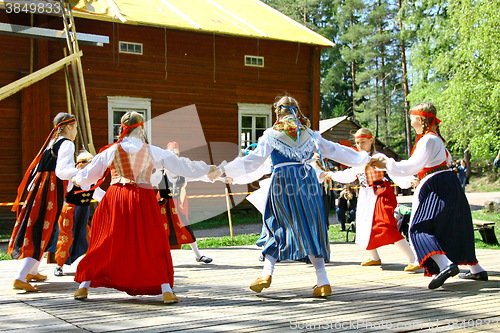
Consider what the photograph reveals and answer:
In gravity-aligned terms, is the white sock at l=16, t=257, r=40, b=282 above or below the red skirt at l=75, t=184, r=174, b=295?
below

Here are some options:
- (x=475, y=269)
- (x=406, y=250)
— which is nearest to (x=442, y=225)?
(x=475, y=269)

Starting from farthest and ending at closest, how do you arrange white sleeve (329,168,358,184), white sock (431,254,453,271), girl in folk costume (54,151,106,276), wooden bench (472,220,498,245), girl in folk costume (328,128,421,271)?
wooden bench (472,220,498,245) < girl in folk costume (328,128,421,271) < white sleeve (329,168,358,184) < girl in folk costume (54,151,106,276) < white sock (431,254,453,271)

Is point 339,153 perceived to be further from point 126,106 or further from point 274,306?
point 126,106

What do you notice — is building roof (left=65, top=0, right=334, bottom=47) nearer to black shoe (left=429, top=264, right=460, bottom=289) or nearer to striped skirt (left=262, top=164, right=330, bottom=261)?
striped skirt (left=262, top=164, right=330, bottom=261)

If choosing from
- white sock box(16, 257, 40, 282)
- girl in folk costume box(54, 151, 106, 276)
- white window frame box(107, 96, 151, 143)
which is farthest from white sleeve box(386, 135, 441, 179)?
white window frame box(107, 96, 151, 143)

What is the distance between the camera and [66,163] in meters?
5.22

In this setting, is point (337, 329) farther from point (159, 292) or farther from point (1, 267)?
point (1, 267)

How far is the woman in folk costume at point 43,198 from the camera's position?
522cm

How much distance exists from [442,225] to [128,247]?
2.71 m

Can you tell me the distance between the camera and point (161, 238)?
180 inches

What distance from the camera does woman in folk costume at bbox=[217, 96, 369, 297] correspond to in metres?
4.68

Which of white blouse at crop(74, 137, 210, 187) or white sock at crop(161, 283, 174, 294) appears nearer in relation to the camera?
white sock at crop(161, 283, 174, 294)

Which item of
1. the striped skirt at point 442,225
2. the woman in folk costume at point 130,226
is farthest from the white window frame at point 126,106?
the striped skirt at point 442,225

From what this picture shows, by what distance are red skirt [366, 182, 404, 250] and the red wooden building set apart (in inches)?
318
